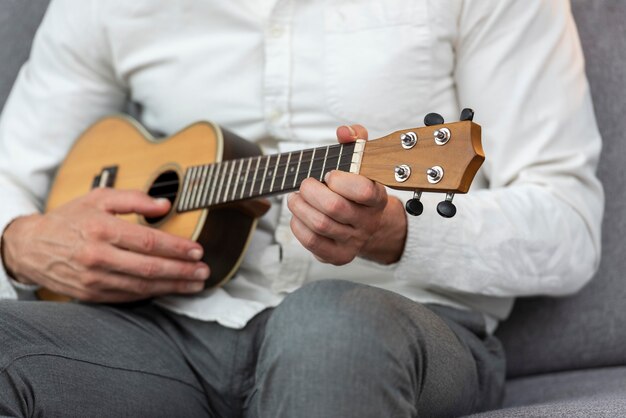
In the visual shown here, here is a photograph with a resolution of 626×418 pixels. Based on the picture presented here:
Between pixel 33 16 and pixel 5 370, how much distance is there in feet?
3.05

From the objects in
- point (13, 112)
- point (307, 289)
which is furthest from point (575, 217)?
point (13, 112)

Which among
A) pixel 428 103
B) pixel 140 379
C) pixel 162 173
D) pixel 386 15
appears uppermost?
pixel 386 15

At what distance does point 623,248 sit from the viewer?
1438mm

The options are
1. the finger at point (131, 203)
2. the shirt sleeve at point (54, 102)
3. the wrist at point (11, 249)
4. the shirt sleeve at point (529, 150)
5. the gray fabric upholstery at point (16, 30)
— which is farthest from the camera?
the gray fabric upholstery at point (16, 30)

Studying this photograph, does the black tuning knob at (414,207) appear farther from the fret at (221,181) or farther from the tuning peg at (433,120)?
the fret at (221,181)

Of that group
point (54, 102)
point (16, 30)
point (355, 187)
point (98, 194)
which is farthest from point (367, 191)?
point (16, 30)

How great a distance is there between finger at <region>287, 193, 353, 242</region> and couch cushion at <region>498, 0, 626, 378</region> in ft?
2.03

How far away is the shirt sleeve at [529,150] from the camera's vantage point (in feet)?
3.77

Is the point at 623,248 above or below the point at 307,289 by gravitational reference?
below

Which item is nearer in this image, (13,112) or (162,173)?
(162,173)

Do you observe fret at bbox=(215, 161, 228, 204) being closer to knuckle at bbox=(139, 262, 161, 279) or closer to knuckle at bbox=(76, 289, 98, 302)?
knuckle at bbox=(139, 262, 161, 279)

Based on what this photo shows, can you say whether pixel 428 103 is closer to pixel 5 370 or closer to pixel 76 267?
pixel 76 267

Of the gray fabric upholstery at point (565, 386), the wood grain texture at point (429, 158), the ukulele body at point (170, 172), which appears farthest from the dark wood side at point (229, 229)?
the gray fabric upholstery at point (565, 386)

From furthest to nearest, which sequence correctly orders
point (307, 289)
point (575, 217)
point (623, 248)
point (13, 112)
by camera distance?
1. point (13, 112)
2. point (623, 248)
3. point (575, 217)
4. point (307, 289)
